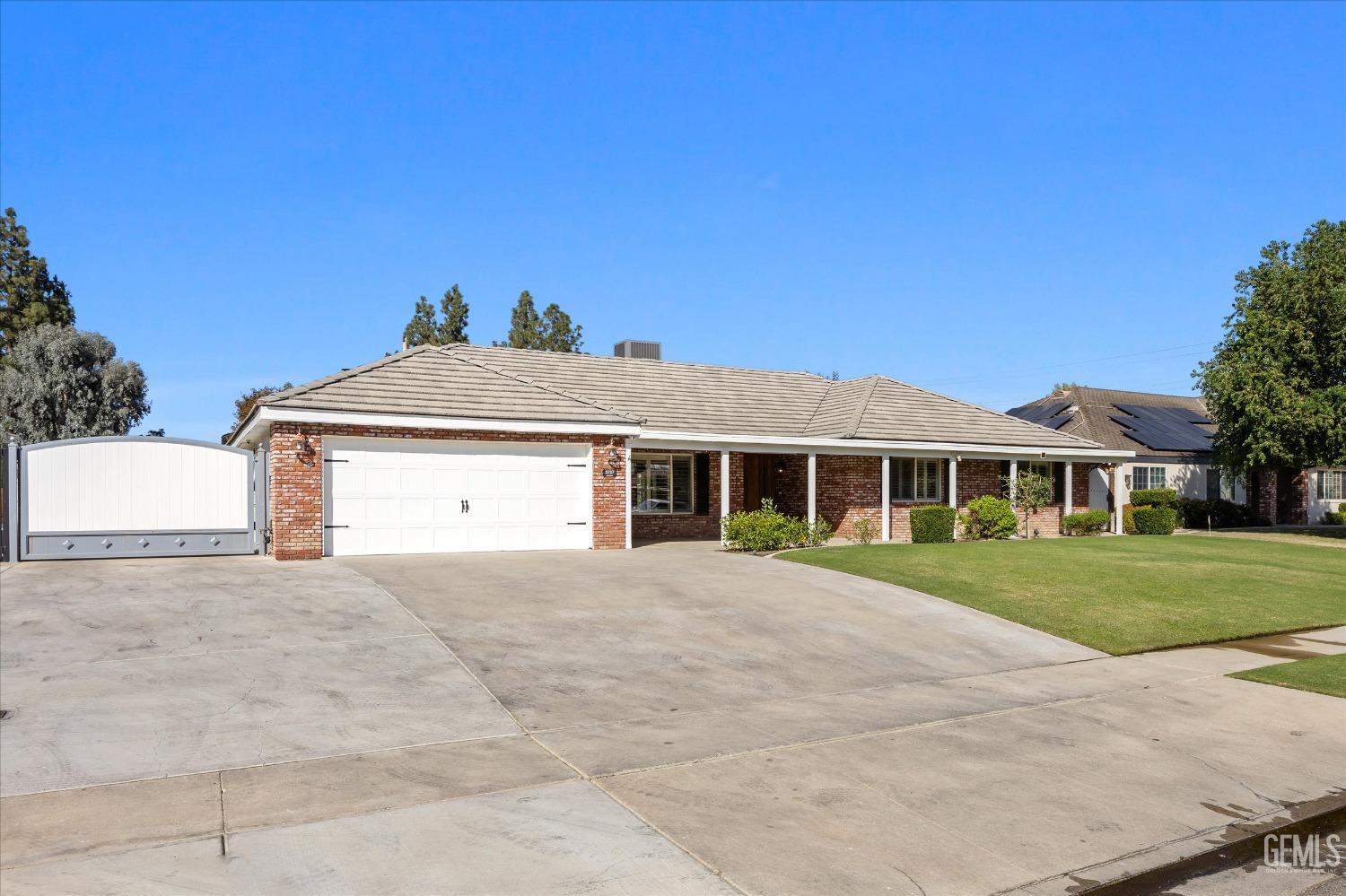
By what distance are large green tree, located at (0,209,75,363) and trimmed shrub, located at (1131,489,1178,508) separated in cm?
4773

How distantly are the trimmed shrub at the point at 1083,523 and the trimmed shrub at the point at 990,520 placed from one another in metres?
3.57

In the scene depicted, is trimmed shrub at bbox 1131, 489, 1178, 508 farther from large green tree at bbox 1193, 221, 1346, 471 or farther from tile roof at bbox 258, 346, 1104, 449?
tile roof at bbox 258, 346, 1104, 449

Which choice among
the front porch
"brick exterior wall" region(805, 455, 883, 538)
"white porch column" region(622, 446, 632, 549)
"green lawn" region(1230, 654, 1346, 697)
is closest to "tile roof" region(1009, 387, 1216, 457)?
the front porch

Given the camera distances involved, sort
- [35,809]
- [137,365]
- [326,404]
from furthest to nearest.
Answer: [137,365] < [326,404] < [35,809]

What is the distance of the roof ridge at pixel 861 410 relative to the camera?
24320 mm

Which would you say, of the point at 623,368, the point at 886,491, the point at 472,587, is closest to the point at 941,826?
the point at 472,587

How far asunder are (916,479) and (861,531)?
133 inches

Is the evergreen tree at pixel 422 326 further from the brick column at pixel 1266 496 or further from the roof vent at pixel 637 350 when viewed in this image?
the brick column at pixel 1266 496

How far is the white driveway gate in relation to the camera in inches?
591

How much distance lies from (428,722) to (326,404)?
10.3 m

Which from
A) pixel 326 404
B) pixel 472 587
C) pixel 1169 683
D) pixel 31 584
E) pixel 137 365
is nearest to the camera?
pixel 1169 683

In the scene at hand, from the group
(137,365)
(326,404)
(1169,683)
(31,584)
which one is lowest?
(1169,683)

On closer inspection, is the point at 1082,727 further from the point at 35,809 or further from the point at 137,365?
the point at 137,365

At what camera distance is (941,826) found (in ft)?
19.4
